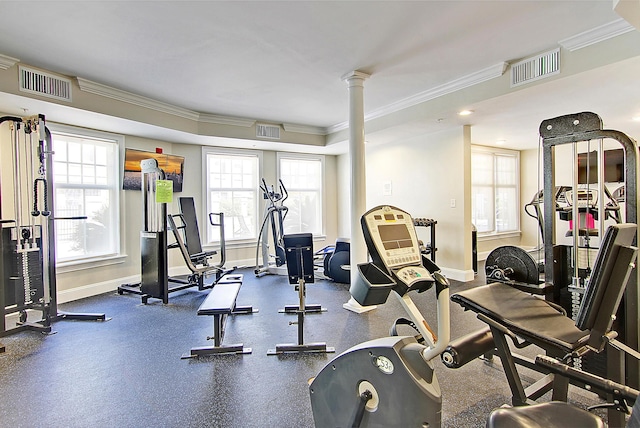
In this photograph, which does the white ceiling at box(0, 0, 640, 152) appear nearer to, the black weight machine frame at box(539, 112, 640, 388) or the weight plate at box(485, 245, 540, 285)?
the black weight machine frame at box(539, 112, 640, 388)

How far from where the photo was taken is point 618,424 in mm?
1629

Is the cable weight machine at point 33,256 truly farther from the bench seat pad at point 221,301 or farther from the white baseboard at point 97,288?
the bench seat pad at point 221,301

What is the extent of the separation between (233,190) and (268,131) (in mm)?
1307

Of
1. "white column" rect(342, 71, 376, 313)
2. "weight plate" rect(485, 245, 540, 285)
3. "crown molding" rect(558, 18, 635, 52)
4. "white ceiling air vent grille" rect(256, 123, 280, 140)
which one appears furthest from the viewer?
"white ceiling air vent grille" rect(256, 123, 280, 140)

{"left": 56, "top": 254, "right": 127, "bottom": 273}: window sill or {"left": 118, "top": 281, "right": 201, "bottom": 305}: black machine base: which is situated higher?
{"left": 56, "top": 254, "right": 127, "bottom": 273}: window sill

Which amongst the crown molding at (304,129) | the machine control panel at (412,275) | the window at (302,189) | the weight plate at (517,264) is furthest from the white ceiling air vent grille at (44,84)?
the weight plate at (517,264)

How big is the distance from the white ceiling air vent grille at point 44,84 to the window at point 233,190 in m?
2.47

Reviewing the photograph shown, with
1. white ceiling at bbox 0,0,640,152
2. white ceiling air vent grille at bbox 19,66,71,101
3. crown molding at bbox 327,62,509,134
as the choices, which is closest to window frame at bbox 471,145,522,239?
white ceiling at bbox 0,0,640,152

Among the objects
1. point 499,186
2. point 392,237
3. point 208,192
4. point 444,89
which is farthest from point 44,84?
point 499,186

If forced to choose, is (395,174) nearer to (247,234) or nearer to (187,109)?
(247,234)

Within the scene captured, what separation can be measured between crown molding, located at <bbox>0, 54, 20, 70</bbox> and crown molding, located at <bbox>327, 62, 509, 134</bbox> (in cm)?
417

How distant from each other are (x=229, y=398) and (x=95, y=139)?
423 centimetres

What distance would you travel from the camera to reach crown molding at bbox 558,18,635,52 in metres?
2.70

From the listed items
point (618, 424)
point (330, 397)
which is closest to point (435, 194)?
point (618, 424)
